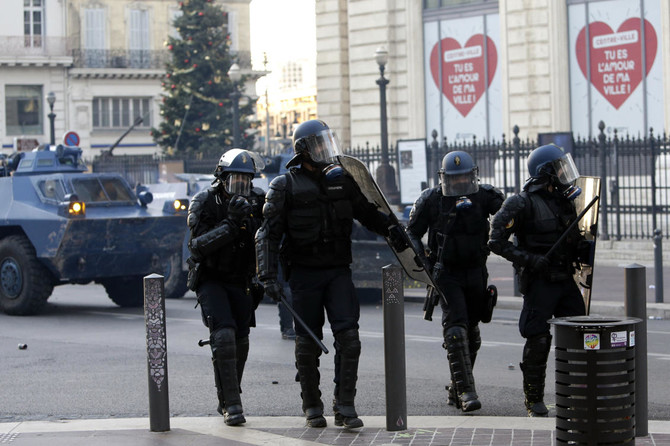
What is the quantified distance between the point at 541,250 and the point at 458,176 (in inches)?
31.2

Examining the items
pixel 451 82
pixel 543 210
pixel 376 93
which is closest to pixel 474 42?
pixel 451 82

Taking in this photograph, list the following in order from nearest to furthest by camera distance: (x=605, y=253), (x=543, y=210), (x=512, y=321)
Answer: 1. (x=543, y=210)
2. (x=512, y=321)
3. (x=605, y=253)

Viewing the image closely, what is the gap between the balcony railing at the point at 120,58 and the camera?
57.7m

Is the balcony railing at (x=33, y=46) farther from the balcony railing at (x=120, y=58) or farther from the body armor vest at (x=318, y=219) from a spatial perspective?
the body armor vest at (x=318, y=219)

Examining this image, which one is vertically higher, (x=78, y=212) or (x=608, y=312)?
(x=78, y=212)

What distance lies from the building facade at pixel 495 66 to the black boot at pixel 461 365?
61.1 feet

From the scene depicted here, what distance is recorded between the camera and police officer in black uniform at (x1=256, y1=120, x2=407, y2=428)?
756 centimetres

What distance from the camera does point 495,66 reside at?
93.7 ft

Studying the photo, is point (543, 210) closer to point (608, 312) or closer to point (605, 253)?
point (608, 312)

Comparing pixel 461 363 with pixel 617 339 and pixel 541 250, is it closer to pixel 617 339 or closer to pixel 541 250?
pixel 541 250

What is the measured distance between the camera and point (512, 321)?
47.5 ft

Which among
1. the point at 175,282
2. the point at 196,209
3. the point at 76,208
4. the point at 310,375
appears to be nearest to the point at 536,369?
the point at 310,375

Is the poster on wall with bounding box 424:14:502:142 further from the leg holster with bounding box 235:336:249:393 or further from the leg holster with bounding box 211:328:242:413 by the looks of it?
the leg holster with bounding box 211:328:242:413

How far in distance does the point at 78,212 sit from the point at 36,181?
1.01 metres
